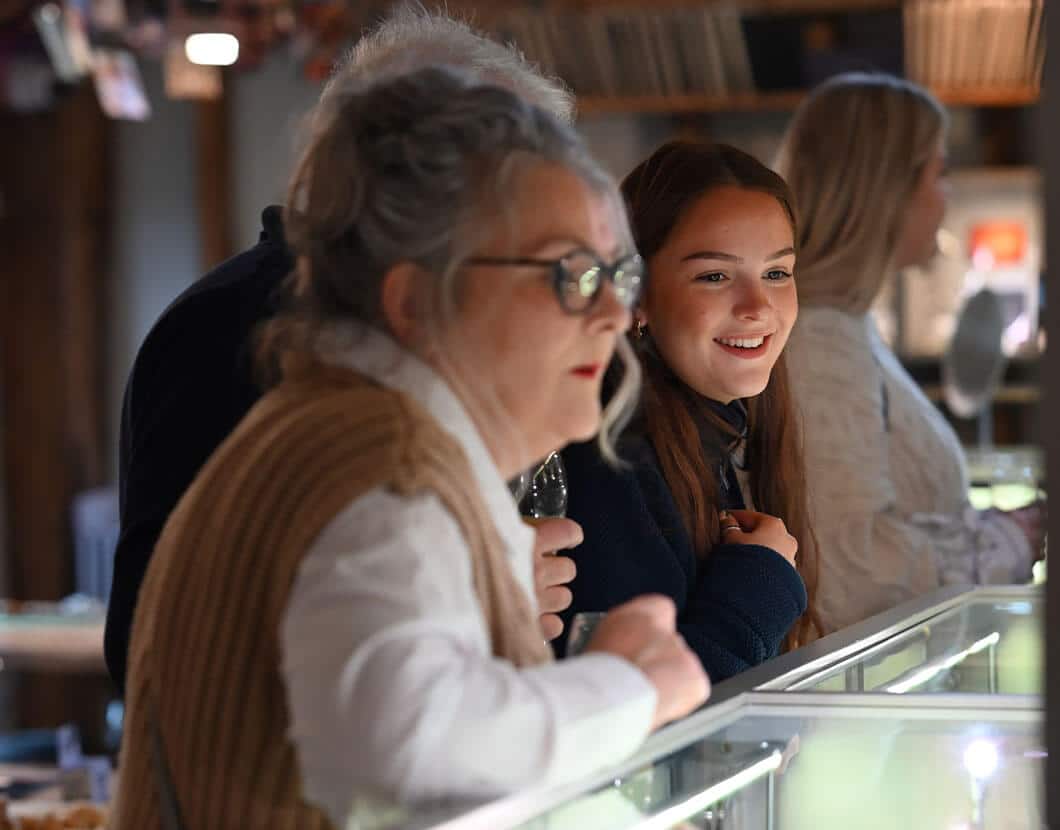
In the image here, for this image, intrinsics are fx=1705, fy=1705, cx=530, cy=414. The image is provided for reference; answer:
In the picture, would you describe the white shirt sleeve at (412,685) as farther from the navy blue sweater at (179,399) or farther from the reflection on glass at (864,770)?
the navy blue sweater at (179,399)

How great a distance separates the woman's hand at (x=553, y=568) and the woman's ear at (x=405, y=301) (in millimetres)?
336

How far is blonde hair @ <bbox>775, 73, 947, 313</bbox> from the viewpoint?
1819 millimetres

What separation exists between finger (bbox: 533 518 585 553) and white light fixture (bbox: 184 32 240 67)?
140 inches

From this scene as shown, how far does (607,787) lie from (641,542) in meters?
0.46

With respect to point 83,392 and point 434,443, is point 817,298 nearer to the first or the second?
point 434,443

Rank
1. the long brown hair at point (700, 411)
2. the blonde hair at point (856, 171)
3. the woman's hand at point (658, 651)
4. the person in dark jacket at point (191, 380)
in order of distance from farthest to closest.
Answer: the blonde hair at point (856, 171)
the person in dark jacket at point (191, 380)
the long brown hair at point (700, 411)
the woman's hand at point (658, 651)

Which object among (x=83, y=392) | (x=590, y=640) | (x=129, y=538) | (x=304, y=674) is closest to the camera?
(x=304, y=674)

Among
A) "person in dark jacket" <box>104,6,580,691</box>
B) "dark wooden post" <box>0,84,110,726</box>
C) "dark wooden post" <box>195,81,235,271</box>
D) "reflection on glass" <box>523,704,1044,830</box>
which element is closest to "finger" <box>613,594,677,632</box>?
"reflection on glass" <box>523,704,1044,830</box>

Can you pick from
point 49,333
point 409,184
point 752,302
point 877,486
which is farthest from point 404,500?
point 49,333

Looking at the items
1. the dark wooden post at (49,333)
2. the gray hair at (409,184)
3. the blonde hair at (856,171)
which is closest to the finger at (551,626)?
the gray hair at (409,184)

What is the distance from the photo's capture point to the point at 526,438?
1.05 meters

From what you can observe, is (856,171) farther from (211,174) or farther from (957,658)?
(211,174)

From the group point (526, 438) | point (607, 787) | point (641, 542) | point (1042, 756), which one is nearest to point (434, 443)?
point (526, 438)

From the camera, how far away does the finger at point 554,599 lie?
4.38 ft
